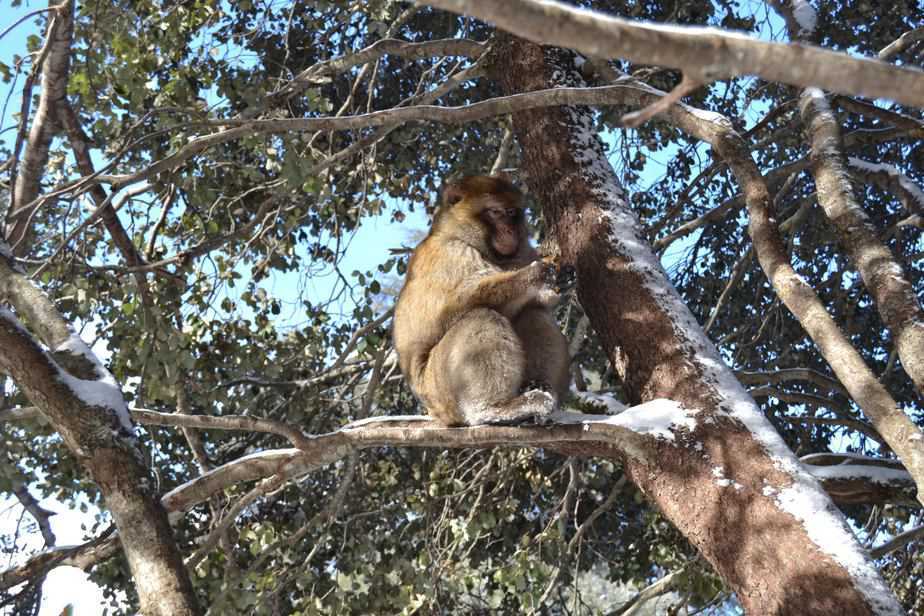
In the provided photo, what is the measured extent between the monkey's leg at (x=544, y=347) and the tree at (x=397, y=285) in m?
0.17

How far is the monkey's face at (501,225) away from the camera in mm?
5227

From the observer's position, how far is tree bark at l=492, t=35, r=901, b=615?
130 inches

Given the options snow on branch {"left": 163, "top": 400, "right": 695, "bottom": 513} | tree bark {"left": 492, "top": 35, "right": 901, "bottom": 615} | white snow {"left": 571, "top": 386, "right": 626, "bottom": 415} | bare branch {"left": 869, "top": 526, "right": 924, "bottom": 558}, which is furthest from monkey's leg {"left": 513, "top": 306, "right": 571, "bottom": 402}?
bare branch {"left": 869, "top": 526, "right": 924, "bottom": 558}

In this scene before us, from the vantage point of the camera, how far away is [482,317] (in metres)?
4.71

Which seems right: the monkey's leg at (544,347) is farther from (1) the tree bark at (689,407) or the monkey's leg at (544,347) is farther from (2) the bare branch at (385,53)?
(2) the bare branch at (385,53)

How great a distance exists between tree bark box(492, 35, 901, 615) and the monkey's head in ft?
0.88

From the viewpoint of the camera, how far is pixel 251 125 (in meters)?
4.18

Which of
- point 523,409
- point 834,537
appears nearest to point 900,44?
point 523,409

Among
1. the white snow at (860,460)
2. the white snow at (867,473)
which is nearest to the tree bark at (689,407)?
the white snow at (867,473)

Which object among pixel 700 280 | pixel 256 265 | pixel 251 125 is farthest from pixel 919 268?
pixel 251 125

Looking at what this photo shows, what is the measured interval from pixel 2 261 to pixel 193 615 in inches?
68.3

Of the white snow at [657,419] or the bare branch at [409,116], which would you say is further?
the bare branch at [409,116]

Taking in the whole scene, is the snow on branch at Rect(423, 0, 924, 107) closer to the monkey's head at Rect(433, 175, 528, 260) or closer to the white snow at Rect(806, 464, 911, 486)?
the white snow at Rect(806, 464, 911, 486)

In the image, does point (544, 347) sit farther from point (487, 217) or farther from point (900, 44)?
point (900, 44)
